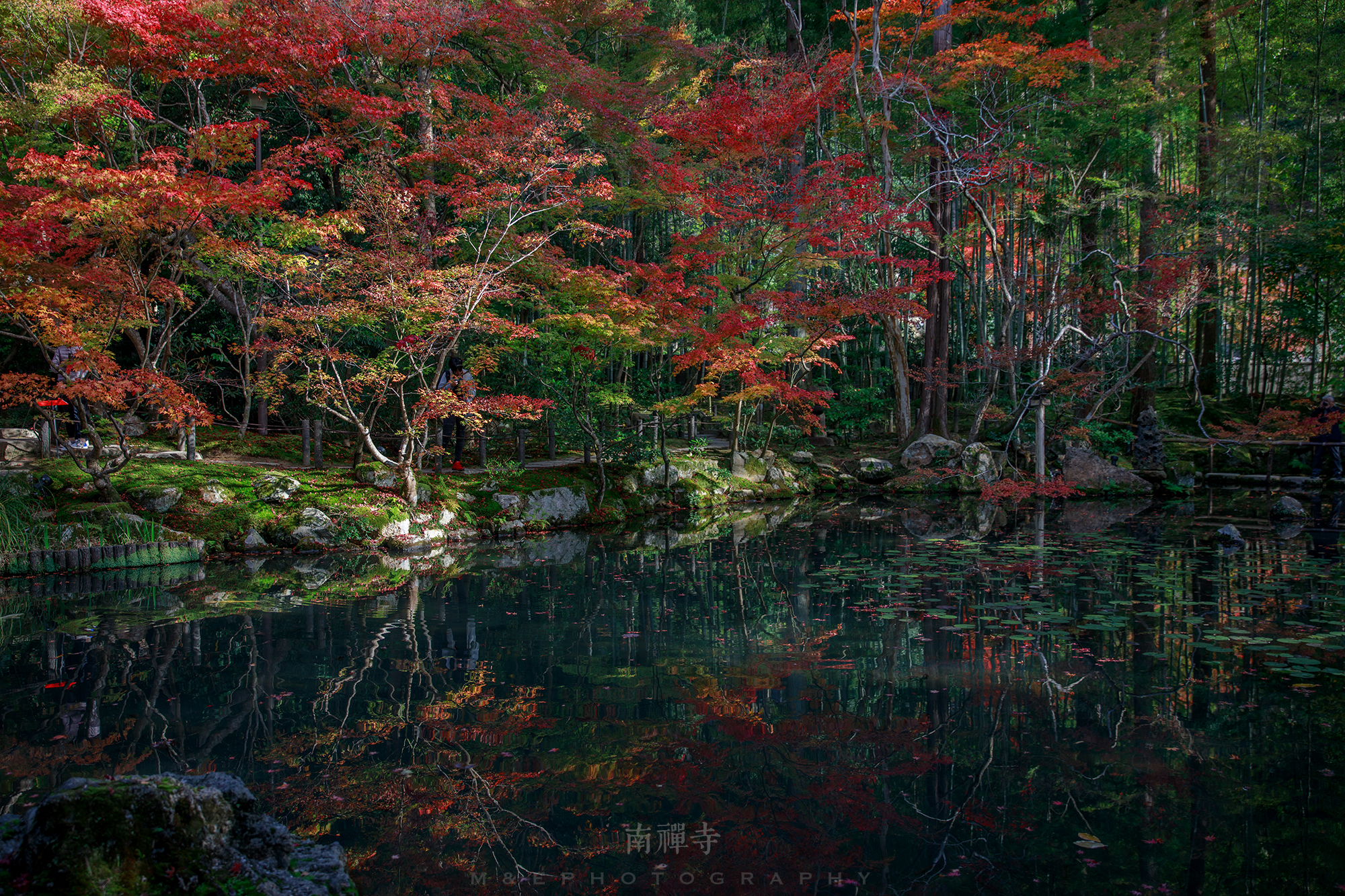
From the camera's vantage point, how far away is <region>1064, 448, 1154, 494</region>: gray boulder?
13.2 metres

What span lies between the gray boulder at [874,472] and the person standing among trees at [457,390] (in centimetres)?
798

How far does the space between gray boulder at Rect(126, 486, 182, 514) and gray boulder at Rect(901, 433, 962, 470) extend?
1253 centimetres

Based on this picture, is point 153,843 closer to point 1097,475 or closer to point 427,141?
point 427,141

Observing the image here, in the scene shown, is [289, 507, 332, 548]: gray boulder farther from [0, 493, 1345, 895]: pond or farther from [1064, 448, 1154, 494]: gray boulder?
[1064, 448, 1154, 494]: gray boulder

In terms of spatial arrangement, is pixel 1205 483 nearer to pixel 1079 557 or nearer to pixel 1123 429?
pixel 1123 429

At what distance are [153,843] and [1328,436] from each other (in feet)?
54.2

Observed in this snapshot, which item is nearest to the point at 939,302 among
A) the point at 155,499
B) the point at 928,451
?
the point at 928,451

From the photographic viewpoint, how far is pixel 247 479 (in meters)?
9.59

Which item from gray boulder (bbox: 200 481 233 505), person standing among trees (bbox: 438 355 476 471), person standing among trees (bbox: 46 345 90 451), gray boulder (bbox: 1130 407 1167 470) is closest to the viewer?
person standing among trees (bbox: 46 345 90 451)

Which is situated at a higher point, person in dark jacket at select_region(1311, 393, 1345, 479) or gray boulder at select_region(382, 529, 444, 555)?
person in dark jacket at select_region(1311, 393, 1345, 479)

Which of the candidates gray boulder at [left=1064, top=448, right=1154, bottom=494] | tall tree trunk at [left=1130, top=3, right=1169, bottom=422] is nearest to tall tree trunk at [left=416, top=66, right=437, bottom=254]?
gray boulder at [left=1064, top=448, right=1154, bottom=494]

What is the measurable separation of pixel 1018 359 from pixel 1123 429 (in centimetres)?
339

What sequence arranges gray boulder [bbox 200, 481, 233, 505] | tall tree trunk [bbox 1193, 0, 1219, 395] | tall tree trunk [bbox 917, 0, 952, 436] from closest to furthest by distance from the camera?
gray boulder [bbox 200, 481, 233, 505]
tall tree trunk [bbox 1193, 0, 1219, 395]
tall tree trunk [bbox 917, 0, 952, 436]

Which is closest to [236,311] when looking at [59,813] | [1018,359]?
[59,813]
